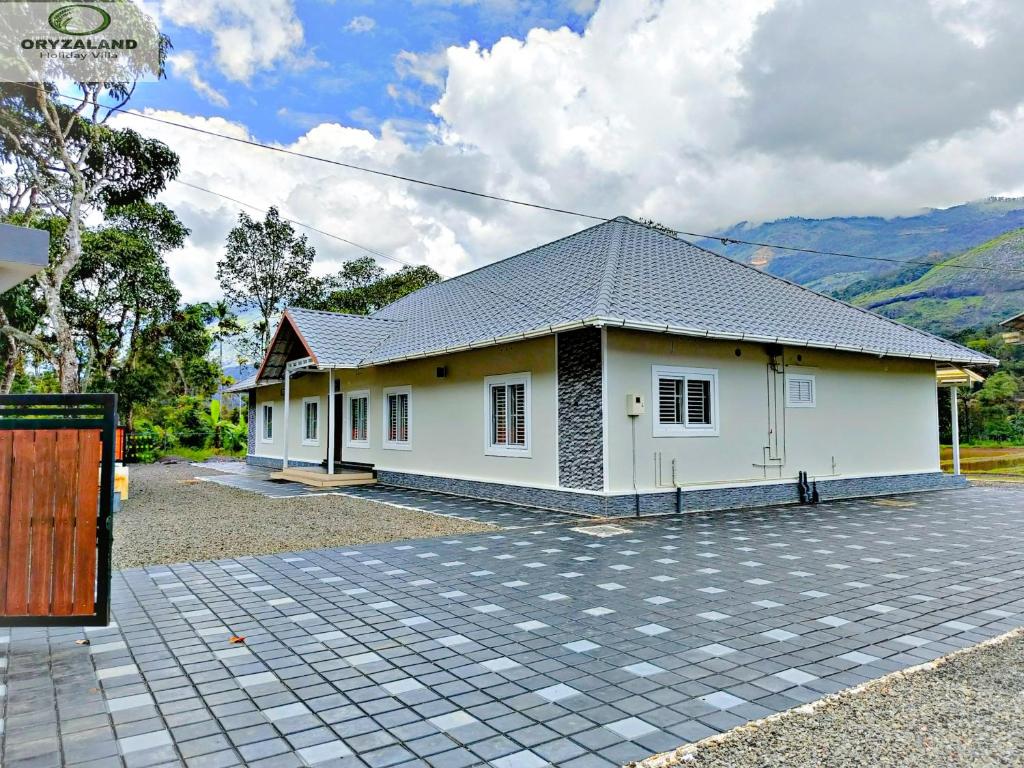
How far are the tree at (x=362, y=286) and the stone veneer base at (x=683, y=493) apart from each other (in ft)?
64.7

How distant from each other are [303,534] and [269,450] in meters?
15.7

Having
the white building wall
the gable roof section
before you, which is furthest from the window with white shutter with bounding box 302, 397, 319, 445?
the gable roof section

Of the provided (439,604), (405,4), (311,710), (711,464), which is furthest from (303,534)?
(405,4)

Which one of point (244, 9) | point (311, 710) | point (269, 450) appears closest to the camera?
point (311, 710)

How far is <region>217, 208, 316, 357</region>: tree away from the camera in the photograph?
32719 millimetres

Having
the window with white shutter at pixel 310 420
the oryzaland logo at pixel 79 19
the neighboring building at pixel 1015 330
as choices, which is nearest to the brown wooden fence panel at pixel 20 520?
the neighboring building at pixel 1015 330

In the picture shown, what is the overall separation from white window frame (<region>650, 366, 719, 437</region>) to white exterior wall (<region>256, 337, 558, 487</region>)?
1.64 metres

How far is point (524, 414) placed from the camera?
11359mm

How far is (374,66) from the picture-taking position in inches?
607

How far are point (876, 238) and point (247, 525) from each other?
12139cm

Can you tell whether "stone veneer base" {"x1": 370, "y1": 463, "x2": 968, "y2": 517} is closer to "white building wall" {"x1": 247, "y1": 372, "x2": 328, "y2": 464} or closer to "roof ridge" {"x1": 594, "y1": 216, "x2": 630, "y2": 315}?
"roof ridge" {"x1": 594, "y1": 216, "x2": 630, "y2": 315}

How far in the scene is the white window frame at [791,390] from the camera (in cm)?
1195

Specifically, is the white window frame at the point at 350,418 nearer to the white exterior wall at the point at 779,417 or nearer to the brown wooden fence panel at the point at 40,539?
the white exterior wall at the point at 779,417

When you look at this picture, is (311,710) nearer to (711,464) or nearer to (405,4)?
(711,464)
